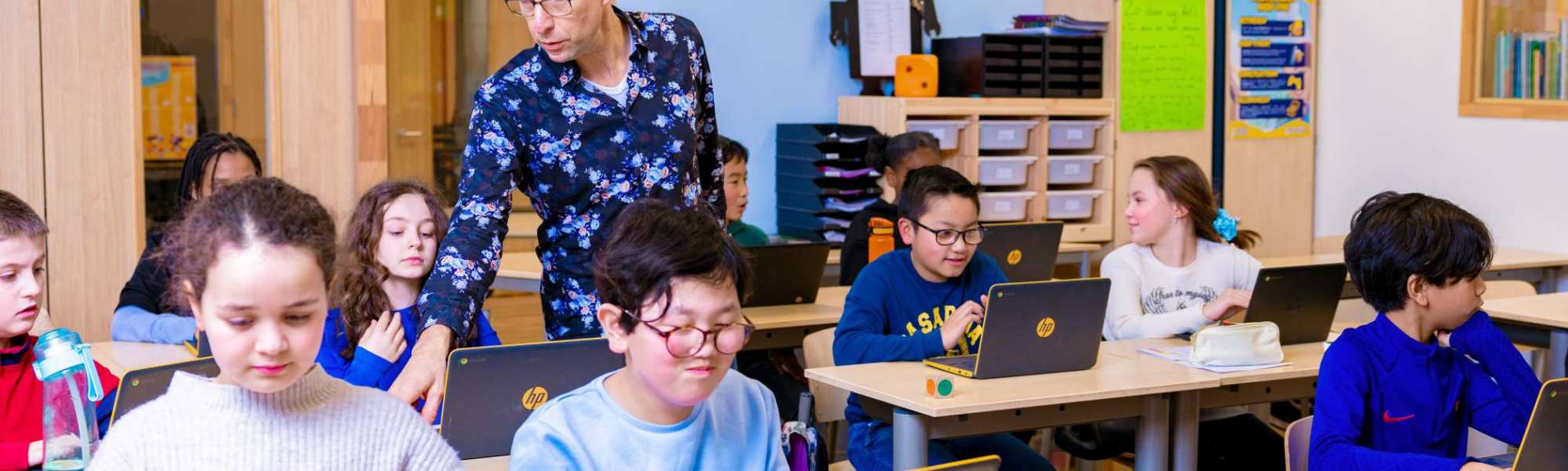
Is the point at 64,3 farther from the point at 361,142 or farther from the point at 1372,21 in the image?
the point at 1372,21

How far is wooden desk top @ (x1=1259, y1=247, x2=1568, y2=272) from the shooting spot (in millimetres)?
4992

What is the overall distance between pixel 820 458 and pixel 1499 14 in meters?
4.58

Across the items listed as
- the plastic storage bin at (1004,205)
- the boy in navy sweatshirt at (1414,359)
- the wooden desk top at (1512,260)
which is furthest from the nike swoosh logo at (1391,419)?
the plastic storage bin at (1004,205)

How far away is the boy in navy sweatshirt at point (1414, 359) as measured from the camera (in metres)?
2.34

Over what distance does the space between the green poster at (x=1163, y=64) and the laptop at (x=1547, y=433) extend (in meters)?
3.86

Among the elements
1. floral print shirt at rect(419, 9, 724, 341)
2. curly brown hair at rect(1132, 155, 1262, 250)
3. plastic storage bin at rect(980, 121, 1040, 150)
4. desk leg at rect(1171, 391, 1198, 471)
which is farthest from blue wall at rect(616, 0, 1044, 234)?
floral print shirt at rect(419, 9, 724, 341)

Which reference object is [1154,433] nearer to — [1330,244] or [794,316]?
[794,316]

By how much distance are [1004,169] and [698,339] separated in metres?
4.25

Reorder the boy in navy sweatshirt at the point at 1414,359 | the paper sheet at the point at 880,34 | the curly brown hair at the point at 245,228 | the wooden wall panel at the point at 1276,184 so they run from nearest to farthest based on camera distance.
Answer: the curly brown hair at the point at 245,228 → the boy in navy sweatshirt at the point at 1414,359 → the paper sheet at the point at 880,34 → the wooden wall panel at the point at 1276,184

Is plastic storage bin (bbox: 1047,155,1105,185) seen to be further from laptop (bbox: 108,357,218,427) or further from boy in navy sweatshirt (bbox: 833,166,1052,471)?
laptop (bbox: 108,357,218,427)

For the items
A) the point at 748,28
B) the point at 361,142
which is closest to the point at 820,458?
the point at 361,142

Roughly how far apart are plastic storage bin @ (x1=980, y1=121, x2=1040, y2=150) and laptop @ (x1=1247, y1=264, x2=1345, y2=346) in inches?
95.4

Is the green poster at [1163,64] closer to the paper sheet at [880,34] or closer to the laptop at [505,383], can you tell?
the paper sheet at [880,34]

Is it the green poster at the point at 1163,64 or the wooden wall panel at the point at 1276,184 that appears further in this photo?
the wooden wall panel at the point at 1276,184
